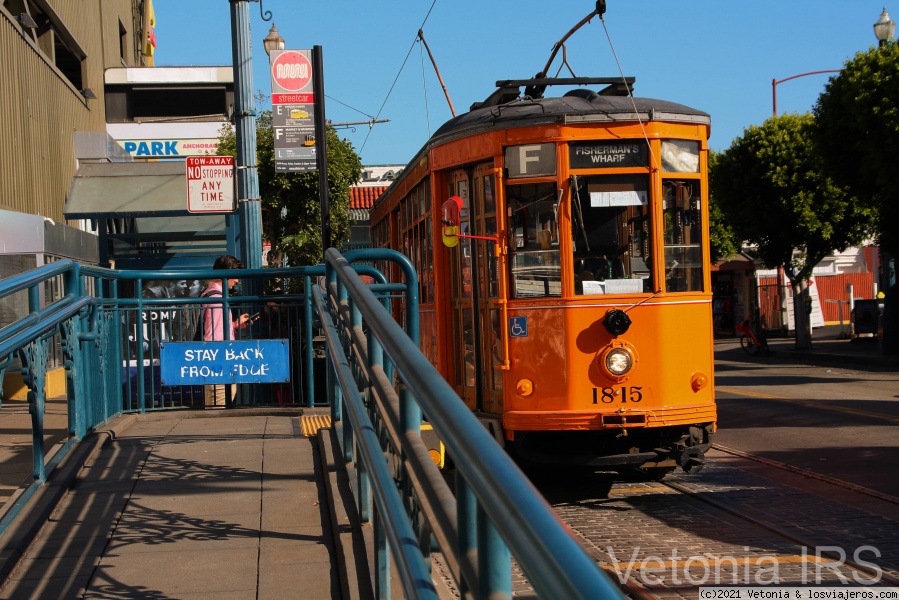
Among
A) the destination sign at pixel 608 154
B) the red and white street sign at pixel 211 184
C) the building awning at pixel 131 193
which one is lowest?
the destination sign at pixel 608 154

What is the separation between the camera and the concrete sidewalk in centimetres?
448

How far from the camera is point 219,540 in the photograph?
5.12m

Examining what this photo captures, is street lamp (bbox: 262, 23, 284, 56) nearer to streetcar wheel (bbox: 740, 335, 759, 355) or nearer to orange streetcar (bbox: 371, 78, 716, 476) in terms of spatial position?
orange streetcar (bbox: 371, 78, 716, 476)

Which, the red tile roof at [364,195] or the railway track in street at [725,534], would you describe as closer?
the railway track in street at [725,534]

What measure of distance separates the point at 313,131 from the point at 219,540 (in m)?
8.63

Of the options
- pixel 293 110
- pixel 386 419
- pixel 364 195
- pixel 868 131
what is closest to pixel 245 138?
pixel 293 110

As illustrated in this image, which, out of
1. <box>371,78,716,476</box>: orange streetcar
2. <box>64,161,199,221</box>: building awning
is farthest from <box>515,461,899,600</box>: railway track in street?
<box>64,161,199,221</box>: building awning

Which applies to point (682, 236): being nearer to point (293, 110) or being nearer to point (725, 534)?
Result: point (725, 534)

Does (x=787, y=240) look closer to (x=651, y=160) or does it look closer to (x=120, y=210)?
(x=120, y=210)

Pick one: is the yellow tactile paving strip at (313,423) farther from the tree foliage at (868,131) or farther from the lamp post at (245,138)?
the tree foliage at (868,131)

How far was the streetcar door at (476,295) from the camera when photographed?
9180 mm

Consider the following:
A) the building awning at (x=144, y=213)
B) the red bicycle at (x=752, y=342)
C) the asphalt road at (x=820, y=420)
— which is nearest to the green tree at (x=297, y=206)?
the building awning at (x=144, y=213)

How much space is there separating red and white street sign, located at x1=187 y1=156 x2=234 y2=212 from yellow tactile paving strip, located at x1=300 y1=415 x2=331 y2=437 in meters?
5.00

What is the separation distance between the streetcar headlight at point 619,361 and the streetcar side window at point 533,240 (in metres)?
0.69
